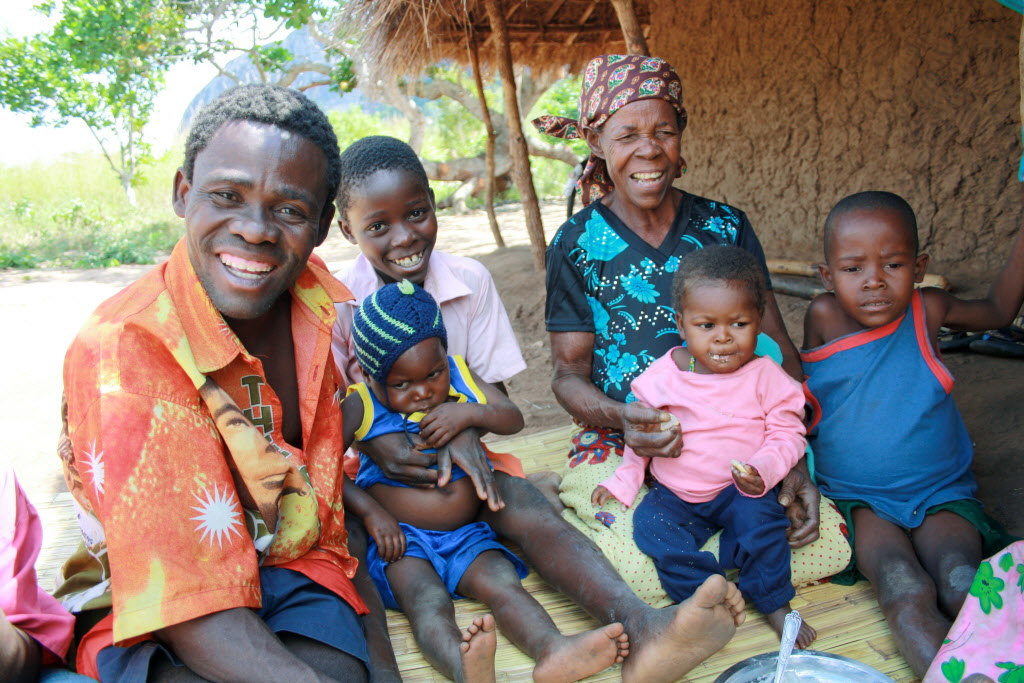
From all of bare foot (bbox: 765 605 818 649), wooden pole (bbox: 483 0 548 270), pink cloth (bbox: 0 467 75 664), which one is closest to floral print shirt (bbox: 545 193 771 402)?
bare foot (bbox: 765 605 818 649)

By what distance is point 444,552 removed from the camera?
207cm

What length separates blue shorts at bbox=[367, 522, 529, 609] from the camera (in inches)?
79.6

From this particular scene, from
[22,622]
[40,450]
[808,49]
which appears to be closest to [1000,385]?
[808,49]

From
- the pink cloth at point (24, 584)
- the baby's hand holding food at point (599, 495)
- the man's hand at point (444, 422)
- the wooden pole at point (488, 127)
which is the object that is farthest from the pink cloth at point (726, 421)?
the wooden pole at point (488, 127)

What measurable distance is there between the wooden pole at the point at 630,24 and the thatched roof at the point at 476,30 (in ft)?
3.86

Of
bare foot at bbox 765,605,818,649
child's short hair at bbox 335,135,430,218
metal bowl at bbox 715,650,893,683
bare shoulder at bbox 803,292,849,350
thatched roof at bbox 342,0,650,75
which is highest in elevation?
thatched roof at bbox 342,0,650,75

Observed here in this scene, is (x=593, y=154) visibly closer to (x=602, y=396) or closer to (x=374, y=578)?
(x=602, y=396)

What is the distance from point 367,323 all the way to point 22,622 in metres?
1.01

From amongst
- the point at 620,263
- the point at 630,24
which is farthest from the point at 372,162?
the point at 630,24

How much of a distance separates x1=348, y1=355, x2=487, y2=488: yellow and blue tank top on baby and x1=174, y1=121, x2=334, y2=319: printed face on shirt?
593 mm

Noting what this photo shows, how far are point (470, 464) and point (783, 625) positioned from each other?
0.87m

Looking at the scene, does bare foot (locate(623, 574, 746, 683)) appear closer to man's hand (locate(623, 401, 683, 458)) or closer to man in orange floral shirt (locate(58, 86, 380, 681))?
man's hand (locate(623, 401, 683, 458))

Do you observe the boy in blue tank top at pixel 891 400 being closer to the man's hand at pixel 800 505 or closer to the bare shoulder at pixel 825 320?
the bare shoulder at pixel 825 320

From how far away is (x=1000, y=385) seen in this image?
2.94 metres
